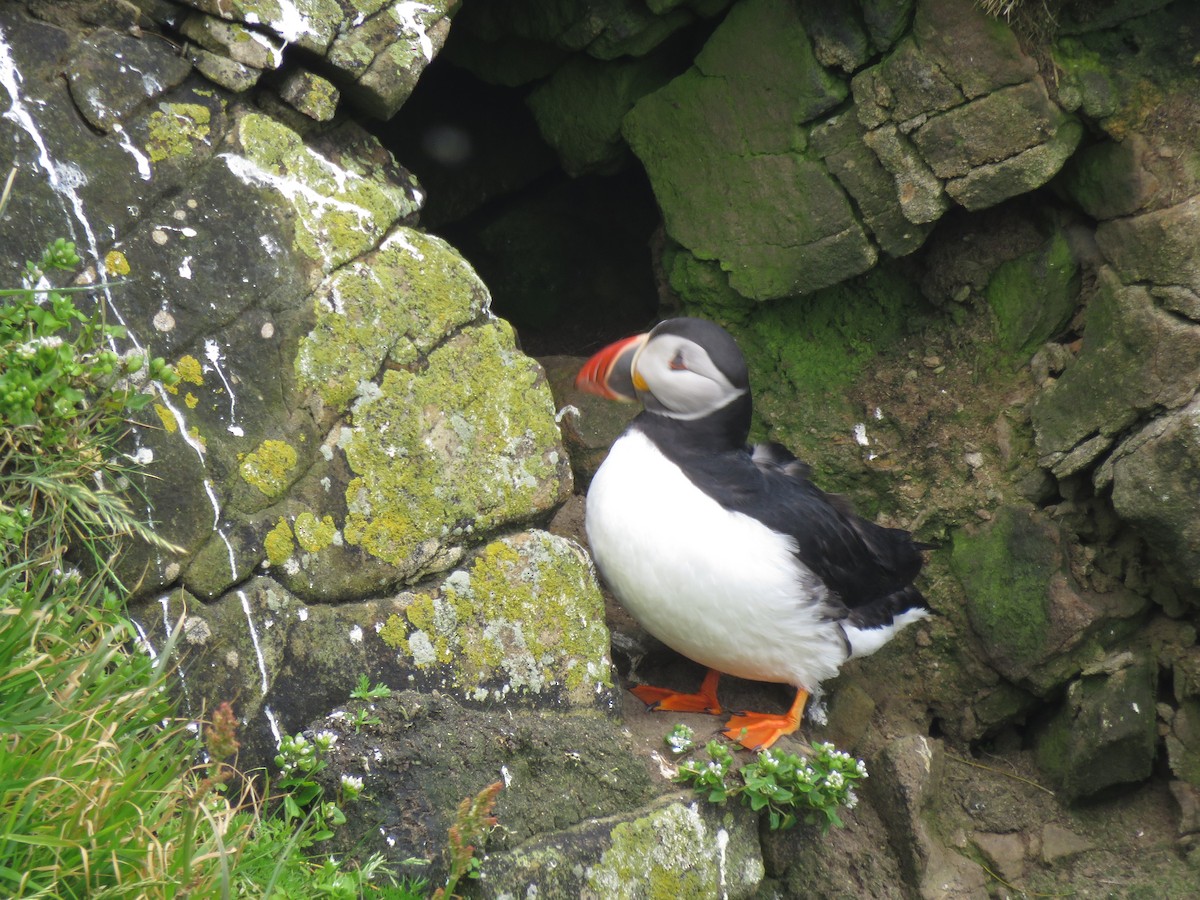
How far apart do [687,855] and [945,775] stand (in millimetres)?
1663

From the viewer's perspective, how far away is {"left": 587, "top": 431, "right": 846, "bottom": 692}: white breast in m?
3.67

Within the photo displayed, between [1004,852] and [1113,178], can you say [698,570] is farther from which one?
[1113,178]

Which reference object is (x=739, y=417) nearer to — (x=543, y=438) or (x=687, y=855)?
(x=543, y=438)

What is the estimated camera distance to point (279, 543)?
127 inches

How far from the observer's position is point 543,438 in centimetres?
378

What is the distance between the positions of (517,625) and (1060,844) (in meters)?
2.30

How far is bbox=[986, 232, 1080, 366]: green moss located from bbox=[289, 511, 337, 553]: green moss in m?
2.87

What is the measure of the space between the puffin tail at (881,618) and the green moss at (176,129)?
2.59 m

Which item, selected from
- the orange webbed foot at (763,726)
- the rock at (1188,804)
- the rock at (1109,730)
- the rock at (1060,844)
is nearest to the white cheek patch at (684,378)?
the orange webbed foot at (763,726)

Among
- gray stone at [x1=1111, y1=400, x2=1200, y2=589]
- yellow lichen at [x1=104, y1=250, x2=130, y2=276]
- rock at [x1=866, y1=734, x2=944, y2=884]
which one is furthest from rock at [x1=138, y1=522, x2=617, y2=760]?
gray stone at [x1=1111, y1=400, x2=1200, y2=589]

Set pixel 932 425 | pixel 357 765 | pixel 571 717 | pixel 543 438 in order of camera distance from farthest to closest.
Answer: pixel 932 425 < pixel 543 438 < pixel 571 717 < pixel 357 765

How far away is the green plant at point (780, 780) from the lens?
3.41 m

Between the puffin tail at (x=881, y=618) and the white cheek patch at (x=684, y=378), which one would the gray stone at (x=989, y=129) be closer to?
the white cheek patch at (x=684, y=378)

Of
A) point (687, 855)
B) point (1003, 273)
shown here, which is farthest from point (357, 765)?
Result: point (1003, 273)
